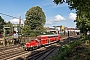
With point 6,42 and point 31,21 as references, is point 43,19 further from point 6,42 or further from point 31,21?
point 6,42

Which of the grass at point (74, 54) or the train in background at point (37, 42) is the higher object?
the grass at point (74, 54)

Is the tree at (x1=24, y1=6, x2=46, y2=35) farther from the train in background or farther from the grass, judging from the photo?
the grass

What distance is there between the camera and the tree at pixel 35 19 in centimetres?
8236

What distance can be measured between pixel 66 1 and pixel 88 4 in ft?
4.42

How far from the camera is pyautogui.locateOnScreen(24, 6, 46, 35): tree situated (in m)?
82.4

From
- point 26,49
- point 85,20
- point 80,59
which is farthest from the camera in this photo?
point 85,20

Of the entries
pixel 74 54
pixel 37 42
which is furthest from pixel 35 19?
pixel 74 54

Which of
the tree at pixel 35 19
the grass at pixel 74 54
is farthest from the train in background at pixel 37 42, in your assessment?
the tree at pixel 35 19

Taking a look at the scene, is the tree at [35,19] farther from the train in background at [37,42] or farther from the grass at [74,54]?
the grass at [74,54]

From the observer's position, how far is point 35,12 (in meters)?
87.9

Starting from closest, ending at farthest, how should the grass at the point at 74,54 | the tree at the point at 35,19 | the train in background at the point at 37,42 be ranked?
the grass at the point at 74,54 → the train in background at the point at 37,42 → the tree at the point at 35,19

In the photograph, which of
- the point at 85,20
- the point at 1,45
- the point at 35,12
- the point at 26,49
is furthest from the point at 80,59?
the point at 35,12

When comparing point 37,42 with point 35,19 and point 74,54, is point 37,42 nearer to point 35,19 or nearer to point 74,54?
point 74,54

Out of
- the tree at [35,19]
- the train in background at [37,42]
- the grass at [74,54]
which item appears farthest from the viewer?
the tree at [35,19]
